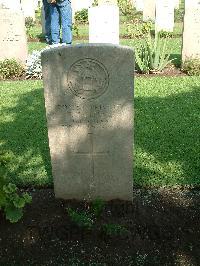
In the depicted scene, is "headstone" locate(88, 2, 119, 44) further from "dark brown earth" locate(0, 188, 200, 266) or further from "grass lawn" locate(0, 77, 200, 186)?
"dark brown earth" locate(0, 188, 200, 266)

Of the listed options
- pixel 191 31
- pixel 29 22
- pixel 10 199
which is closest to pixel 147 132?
pixel 10 199

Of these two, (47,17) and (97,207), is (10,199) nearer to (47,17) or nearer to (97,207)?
(97,207)

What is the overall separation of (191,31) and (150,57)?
3.62ft

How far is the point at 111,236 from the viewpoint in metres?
3.28

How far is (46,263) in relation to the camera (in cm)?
311

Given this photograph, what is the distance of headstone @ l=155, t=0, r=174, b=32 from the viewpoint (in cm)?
1240

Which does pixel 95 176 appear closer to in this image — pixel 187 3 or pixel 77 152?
pixel 77 152

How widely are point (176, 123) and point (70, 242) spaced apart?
286 centimetres

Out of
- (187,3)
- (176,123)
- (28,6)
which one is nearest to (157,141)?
(176,123)

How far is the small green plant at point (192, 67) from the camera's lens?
8.03 metres

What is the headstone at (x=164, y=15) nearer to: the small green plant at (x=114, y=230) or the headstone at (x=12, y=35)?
the headstone at (x=12, y=35)

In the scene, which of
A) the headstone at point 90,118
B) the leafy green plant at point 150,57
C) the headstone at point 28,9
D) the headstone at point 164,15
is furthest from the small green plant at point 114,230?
the headstone at point 28,9

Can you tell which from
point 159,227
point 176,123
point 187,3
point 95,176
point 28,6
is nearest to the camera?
point 159,227

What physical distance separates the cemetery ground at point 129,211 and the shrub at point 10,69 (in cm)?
288
